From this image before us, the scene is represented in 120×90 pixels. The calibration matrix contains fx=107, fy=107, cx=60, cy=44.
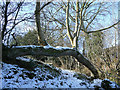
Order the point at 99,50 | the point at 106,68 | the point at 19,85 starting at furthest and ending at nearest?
the point at 99,50 → the point at 106,68 → the point at 19,85

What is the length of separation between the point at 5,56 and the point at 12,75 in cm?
97

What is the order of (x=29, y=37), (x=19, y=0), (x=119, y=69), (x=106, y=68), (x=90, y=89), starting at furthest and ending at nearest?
(x=29, y=37) → (x=106, y=68) → (x=119, y=69) → (x=19, y=0) → (x=90, y=89)

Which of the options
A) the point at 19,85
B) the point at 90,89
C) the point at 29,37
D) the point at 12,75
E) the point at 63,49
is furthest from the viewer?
the point at 29,37

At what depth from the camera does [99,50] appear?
747cm

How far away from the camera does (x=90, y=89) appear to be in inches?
154

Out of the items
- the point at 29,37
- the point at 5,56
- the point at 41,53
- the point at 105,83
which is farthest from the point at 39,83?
the point at 29,37

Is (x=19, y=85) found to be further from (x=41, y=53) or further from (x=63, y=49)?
(x=63, y=49)

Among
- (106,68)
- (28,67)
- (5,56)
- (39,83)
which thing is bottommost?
(106,68)

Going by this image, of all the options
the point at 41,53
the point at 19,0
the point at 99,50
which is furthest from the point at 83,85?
the point at 19,0

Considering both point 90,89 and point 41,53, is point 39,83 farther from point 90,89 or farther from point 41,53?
point 90,89

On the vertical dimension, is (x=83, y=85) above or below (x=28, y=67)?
below

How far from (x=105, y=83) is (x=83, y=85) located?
2.72ft

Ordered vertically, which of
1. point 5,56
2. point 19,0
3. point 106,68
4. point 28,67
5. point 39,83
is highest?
point 19,0

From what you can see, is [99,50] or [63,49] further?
[99,50]
